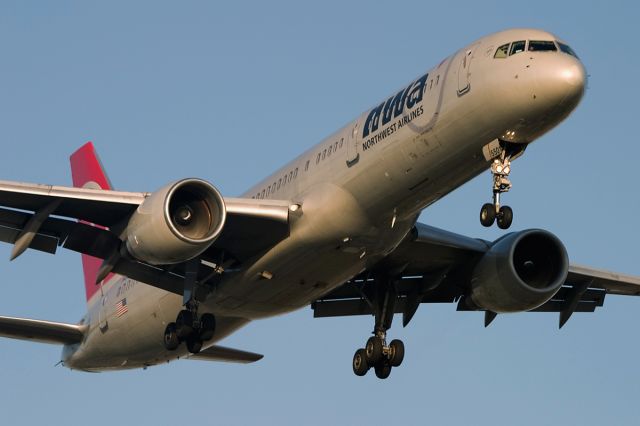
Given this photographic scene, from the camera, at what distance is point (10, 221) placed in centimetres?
3366

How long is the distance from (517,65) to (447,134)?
2148 millimetres

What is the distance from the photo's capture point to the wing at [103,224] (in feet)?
107

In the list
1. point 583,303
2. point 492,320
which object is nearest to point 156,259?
point 492,320

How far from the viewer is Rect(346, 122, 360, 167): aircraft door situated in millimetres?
32331

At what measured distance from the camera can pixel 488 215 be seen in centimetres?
3053

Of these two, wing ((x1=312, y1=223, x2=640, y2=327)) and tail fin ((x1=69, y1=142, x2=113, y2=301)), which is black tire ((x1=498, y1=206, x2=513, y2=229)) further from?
Answer: tail fin ((x1=69, y1=142, x2=113, y2=301))

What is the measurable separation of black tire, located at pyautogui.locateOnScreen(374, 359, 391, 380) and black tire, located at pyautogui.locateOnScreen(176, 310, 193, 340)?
17.3 feet

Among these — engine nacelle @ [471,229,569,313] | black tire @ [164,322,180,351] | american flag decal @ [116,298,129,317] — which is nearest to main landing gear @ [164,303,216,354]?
black tire @ [164,322,180,351]

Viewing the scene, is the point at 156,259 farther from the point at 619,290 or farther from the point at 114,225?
the point at 619,290

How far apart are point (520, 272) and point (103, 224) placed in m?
11.9

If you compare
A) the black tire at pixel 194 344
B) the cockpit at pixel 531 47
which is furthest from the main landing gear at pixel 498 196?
the black tire at pixel 194 344

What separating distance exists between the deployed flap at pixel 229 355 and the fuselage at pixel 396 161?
480 centimetres

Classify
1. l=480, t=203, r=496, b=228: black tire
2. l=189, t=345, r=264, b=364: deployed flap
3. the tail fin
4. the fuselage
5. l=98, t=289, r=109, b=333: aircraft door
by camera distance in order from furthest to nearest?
the tail fin
l=189, t=345, r=264, b=364: deployed flap
l=98, t=289, r=109, b=333: aircraft door
l=480, t=203, r=496, b=228: black tire
the fuselage

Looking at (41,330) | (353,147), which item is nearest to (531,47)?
(353,147)
